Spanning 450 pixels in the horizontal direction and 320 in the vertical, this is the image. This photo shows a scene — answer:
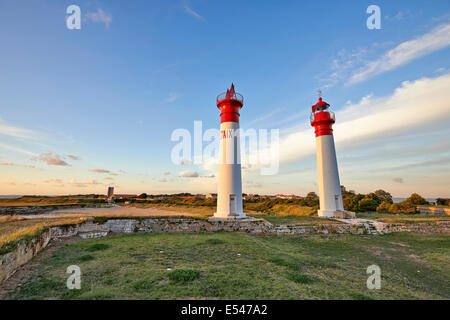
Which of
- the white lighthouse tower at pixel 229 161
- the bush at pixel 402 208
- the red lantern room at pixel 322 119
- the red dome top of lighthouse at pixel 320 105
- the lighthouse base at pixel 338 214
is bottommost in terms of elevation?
the bush at pixel 402 208

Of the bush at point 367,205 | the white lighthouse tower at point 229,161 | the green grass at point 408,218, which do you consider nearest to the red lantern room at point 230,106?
the white lighthouse tower at point 229,161

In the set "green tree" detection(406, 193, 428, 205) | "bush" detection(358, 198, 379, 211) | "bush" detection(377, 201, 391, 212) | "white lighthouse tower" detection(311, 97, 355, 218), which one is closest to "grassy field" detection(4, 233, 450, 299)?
"white lighthouse tower" detection(311, 97, 355, 218)

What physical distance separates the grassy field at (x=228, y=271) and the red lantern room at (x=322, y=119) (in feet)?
35.9

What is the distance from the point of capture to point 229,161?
1427cm

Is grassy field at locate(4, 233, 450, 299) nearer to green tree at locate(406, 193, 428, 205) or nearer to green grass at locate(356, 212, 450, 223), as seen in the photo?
green grass at locate(356, 212, 450, 223)

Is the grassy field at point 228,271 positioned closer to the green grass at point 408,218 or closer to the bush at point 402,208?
the green grass at point 408,218

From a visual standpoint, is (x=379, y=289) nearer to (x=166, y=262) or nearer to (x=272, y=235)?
(x=166, y=262)

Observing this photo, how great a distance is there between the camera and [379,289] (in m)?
4.73

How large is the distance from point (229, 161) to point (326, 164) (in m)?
9.51

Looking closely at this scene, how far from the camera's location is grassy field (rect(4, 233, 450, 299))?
4043mm

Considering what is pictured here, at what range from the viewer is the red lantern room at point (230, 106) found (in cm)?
1472

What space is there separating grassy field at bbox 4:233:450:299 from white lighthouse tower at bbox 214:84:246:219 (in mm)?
4634

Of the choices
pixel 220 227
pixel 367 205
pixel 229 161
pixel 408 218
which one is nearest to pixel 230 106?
pixel 229 161

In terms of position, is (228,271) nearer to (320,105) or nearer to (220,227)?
(220,227)
